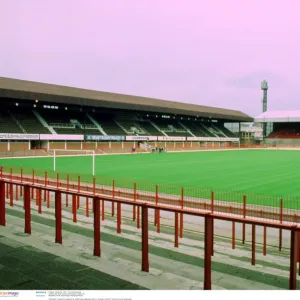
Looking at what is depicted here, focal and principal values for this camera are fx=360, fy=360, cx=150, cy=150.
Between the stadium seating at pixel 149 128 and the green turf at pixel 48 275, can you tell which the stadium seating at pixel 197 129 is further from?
the green turf at pixel 48 275

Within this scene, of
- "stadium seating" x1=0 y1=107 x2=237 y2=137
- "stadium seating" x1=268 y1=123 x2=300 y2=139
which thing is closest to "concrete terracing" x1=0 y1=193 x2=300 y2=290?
"stadium seating" x1=0 y1=107 x2=237 y2=137

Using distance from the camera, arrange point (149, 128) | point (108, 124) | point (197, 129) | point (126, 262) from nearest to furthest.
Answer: point (126, 262)
point (108, 124)
point (149, 128)
point (197, 129)

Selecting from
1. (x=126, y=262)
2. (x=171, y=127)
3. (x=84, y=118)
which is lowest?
(x=126, y=262)

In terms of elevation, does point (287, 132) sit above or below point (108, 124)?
below

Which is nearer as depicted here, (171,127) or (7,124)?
(7,124)

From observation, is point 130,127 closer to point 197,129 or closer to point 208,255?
point 197,129

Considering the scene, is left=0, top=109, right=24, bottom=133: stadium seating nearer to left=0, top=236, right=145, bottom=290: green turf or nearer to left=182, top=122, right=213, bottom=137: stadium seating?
left=182, top=122, right=213, bottom=137: stadium seating

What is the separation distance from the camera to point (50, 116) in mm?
62094

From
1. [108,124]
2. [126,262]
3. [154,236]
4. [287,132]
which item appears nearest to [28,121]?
[108,124]

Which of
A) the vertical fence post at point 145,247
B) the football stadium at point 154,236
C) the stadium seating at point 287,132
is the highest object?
the stadium seating at point 287,132

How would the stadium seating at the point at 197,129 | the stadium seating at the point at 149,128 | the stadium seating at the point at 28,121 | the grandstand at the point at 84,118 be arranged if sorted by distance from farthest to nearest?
the stadium seating at the point at 197,129, the stadium seating at the point at 149,128, the stadium seating at the point at 28,121, the grandstand at the point at 84,118

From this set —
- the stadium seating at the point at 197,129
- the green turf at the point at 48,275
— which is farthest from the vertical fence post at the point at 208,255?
the stadium seating at the point at 197,129

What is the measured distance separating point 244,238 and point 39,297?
6.62 m

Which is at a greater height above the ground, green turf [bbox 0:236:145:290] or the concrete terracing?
green turf [bbox 0:236:145:290]
